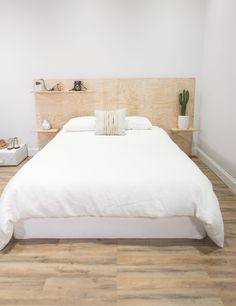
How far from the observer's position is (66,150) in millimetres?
2740

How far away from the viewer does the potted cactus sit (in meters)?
3.93

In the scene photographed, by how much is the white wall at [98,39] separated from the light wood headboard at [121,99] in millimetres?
137

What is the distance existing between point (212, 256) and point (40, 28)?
3.57m

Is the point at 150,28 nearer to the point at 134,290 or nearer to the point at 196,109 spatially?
the point at 196,109

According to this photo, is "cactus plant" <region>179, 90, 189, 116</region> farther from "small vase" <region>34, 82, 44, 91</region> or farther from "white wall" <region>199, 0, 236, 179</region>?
"small vase" <region>34, 82, 44, 91</region>

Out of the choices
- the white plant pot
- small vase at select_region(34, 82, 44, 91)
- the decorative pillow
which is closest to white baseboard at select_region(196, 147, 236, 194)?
the white plant pot

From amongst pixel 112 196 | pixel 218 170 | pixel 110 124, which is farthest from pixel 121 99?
pixel 112 196

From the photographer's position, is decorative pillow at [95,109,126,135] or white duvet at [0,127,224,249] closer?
white duvet at [0,127,224,249]

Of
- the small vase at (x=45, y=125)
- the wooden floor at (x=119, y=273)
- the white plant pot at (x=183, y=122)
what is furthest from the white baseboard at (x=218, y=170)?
the small vase at (x=45, y=125)

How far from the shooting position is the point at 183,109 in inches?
156

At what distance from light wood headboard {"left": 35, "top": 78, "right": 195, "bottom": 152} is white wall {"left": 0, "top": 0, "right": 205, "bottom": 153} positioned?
0.45 ft

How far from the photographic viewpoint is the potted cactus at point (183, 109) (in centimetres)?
393

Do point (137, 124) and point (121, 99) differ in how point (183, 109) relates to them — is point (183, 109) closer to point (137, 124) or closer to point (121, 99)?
point (137, 124)

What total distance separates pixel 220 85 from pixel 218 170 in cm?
103
